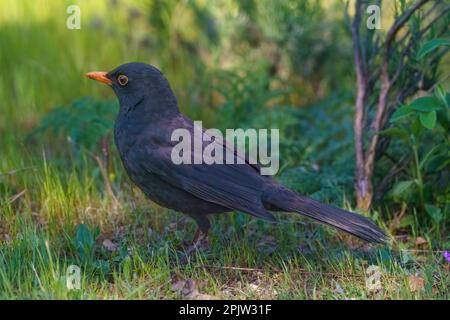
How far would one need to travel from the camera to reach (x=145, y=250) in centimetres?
482

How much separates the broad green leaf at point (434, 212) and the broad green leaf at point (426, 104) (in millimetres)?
756

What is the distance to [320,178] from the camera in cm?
554

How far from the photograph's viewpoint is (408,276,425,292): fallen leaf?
421cm

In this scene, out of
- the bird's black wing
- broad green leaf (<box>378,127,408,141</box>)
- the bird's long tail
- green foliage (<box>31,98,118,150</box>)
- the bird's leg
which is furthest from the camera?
green foliage (<box>31,98,118,150</box>)

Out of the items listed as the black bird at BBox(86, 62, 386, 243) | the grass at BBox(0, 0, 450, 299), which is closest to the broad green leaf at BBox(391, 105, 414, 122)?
the black bird at BBox(86, 62, 386, 243)

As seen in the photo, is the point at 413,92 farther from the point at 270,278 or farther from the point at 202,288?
the point at 202,288

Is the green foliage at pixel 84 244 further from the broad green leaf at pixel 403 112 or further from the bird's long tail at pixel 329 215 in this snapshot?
the broad green leaf at pixel 403 112

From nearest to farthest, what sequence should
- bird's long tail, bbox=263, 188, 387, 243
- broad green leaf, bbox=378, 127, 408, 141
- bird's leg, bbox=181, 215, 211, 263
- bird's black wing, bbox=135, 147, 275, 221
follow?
bird's long tail, bbox=263, 188, 387, 243, bird's black wing, bbox=135, 147, 275, 221, bird's leg, bbox=181, 215, 211, 263, broad green leaf, bbox=378, 127, 408, 141

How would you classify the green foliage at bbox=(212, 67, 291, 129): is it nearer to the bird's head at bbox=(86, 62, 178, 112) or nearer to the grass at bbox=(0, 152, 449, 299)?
the grass at bbox=(0, 152, 449, 299)

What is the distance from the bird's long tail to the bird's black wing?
0.43ft

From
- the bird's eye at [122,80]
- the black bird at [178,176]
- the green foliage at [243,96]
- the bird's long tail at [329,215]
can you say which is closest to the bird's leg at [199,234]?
the black bird at [178,176]

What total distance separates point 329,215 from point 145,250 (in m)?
1.19

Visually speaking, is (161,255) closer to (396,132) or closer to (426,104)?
(396,132)
